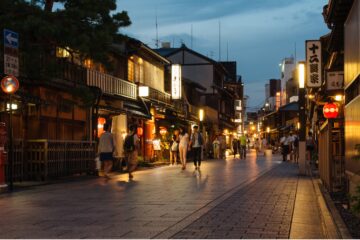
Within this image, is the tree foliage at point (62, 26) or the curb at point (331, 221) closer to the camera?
the curb at point (331, 221)

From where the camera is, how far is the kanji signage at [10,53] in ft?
50.3

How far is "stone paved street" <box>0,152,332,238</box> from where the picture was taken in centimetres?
849

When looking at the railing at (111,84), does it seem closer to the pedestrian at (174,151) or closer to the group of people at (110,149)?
the pedestrian at (174,151)

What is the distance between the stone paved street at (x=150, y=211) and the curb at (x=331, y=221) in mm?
607

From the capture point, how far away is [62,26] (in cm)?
1847

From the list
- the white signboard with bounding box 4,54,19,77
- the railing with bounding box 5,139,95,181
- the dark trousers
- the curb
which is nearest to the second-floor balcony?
the dark trousers

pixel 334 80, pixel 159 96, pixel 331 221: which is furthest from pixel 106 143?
pixel 159 96

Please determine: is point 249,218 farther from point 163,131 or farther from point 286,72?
point 286,72

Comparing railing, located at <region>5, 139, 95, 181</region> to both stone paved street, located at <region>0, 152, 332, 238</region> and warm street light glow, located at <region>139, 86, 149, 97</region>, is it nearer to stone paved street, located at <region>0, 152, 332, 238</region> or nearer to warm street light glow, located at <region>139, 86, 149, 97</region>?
stone paved street, located at <region>0, 152, 332, 238</region>

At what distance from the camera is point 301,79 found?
2467cm

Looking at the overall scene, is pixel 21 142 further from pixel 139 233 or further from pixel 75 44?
pixel 139 233

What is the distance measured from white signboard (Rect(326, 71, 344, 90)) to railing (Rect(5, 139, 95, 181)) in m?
9.29

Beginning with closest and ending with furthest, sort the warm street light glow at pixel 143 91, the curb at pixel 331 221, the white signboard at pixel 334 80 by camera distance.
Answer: the curb at pixel 331 221 → the white signboard at pixel 334 80 → the warm street light glow at pixel 143 91

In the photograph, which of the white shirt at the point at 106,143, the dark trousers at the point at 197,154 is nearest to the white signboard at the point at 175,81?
the dark trousers at the point at 197,154
